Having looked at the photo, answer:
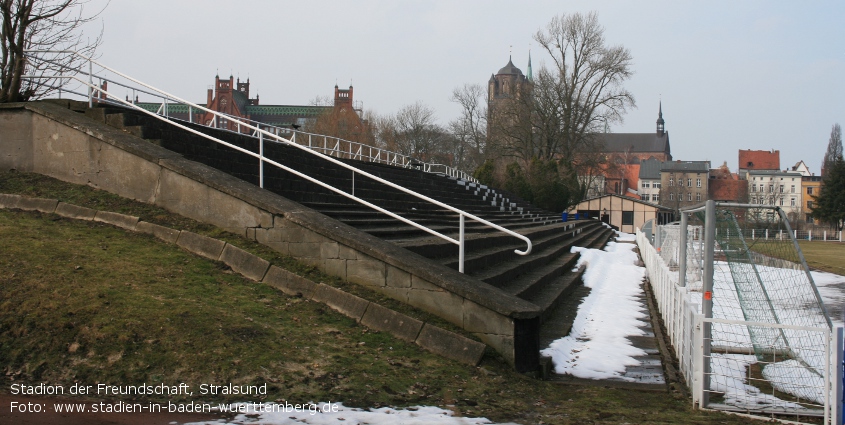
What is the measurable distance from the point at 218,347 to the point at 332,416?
130 cm

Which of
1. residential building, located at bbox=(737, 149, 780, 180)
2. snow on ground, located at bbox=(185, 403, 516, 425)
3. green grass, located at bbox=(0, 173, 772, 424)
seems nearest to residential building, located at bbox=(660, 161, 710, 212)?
residential building, located at bbox=(737, 149, 780, 180)

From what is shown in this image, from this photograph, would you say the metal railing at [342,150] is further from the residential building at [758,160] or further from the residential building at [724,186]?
the residential building at [758,160]

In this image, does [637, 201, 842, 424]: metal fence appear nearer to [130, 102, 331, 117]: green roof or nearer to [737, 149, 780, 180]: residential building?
[130, 102, 331, 117]: green roof

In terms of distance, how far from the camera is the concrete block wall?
21.2ft

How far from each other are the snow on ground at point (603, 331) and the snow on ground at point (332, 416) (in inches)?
87.6

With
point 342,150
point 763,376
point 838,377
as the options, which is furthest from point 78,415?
point 342,150

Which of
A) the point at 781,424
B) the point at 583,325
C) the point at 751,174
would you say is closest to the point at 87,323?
the point at 781,424

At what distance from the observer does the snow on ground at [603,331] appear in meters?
6.93

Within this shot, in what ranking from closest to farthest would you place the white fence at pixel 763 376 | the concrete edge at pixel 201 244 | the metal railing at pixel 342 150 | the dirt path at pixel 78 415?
the dirt path at pixel 78 415
the white fence at pixel 763 376
the concrete edge at pixel 201 244
the metal railing at pixel 342 150

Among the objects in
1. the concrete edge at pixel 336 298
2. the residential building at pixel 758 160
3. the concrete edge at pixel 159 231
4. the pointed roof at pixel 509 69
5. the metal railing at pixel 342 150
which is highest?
the pointed roof at pixel 509 69

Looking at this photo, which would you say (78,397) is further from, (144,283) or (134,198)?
(134,198)

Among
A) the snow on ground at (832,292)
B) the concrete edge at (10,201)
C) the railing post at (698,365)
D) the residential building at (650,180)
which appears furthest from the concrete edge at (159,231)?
the residential building at (650,180)

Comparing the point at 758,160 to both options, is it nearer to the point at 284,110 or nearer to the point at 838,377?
the point at 284,110

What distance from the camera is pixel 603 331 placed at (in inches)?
349
